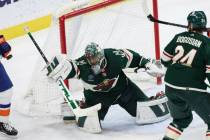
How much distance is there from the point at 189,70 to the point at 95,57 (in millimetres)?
749

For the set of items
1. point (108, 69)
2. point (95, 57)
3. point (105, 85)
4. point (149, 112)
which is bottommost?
point (149, 112)

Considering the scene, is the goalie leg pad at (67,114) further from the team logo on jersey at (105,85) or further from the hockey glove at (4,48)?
the hockey glove at (4,48)

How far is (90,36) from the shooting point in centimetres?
507

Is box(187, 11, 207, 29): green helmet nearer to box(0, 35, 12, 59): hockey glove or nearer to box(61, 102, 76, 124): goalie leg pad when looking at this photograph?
box(61, 102, 76, 124): goalie leg pad

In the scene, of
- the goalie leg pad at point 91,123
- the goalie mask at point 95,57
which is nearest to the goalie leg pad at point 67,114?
the goalie leg pad at point 91,123

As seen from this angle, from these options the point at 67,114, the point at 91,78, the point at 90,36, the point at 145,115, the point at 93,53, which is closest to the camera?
the point at 93,53

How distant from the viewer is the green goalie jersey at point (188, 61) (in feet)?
12.1

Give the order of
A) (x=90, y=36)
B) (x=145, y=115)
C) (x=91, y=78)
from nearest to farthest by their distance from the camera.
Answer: (x=91, y=78) → (x=145, y=115) → (x=90, y=36)

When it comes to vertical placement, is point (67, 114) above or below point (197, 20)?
below

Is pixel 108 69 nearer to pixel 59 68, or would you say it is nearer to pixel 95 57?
pixel 95 57

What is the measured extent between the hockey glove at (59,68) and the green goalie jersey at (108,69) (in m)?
0.05

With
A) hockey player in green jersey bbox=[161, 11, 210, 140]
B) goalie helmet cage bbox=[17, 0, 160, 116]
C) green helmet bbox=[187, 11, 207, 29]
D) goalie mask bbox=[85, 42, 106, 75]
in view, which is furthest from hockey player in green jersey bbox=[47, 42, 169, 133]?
green helmet bbox=[187, 11, 207, 29]

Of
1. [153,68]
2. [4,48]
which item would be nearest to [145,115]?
[153,68]

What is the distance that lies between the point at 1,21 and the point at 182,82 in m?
3.10
